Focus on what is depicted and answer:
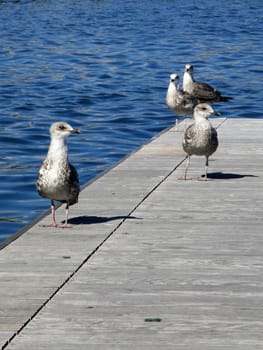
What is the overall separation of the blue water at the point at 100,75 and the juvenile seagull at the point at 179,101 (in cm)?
197

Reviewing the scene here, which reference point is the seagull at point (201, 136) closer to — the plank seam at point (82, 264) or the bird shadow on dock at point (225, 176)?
the bird shadow on dock at point (225, 176)

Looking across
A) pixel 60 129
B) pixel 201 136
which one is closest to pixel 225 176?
pixel 201 136

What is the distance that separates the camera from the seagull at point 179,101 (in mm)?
23859

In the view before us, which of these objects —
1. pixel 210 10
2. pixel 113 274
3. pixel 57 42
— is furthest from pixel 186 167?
pixel 210 10

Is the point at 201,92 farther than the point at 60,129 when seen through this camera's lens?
Yes

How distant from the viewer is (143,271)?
1088 centimetres

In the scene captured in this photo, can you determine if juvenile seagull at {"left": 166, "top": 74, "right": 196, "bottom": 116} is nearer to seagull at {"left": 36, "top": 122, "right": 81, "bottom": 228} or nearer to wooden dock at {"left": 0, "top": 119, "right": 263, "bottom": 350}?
wooden dock at {"left": 0, "top": 119, "right": 263, "bottom": 350}

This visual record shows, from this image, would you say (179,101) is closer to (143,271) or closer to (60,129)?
(60,129)

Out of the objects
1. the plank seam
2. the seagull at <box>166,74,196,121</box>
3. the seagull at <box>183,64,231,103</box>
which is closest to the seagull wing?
the seagull at <box>183,64,231,103</box>

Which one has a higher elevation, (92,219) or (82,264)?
(82,264)

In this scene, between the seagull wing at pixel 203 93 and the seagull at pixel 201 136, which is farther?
the seagull wing at pixel 203 93

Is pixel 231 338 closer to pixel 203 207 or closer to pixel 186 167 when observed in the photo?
pixel 203 207

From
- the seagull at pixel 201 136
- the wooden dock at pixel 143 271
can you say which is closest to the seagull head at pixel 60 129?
the wooden dock at pixel 143 271

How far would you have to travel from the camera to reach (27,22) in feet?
268
